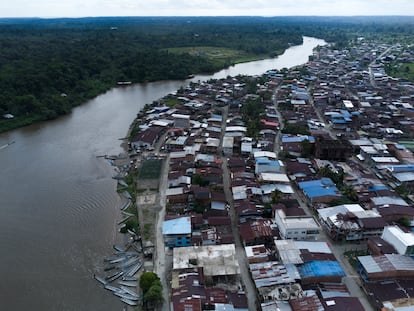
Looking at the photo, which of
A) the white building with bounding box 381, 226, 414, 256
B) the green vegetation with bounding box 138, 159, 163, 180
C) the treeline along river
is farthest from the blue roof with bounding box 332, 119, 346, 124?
the treeline along river

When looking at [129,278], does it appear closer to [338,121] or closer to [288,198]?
[288,198]

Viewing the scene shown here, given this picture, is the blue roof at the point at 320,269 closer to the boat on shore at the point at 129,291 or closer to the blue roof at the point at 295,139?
the boat on shore at the point at 129,291

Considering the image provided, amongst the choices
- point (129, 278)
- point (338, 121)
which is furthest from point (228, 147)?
point (129, 278)

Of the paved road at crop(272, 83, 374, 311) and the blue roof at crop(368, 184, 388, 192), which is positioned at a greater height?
the blue roof at crop(368, 184, 388, 192)

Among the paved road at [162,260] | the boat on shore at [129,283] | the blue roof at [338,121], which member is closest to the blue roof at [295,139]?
the blue roof at [338,121]

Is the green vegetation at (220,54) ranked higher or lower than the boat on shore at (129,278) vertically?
higher

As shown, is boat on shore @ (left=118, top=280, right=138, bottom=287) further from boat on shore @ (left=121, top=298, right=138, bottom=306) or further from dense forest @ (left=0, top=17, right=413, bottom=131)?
dense forest @ (left=0, top=17, right=413, bottom=131)
